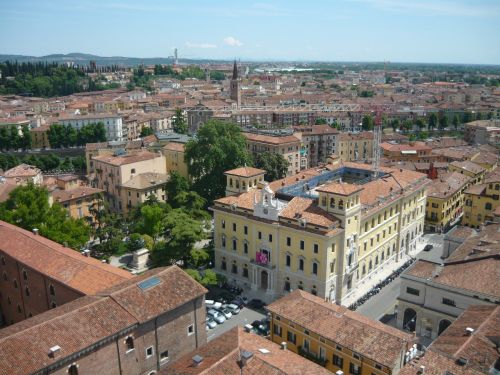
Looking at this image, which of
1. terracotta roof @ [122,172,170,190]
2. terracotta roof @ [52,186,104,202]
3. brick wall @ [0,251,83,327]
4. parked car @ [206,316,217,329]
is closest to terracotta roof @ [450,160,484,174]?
terracotta roof @ [122,172,170,190]

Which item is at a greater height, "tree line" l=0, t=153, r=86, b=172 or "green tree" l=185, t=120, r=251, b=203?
"green tree" l=185, t=120, r=251, b=203

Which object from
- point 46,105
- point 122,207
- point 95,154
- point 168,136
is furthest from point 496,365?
point 46,105

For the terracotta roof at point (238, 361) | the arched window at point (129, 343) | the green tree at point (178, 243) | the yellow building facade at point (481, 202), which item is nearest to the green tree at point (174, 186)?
the green tree at point (178, 243)

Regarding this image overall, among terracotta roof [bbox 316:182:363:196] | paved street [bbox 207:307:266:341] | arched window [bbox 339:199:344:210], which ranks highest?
terracotta roof [bbox 316:182:363:196]

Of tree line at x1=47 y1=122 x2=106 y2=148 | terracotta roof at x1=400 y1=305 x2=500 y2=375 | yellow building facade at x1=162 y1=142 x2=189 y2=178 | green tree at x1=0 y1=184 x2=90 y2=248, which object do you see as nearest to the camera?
terracotta roof at x1=400 y1=305 x2=500 y2=375

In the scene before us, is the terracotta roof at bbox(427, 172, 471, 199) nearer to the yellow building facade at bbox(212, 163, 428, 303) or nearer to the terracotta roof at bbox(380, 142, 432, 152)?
the yellow building facade at bbox(212, 163, 428, 303)

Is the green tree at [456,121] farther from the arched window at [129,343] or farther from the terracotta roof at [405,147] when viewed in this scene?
the arched window at [129,343]

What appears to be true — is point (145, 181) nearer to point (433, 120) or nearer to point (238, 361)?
point (238, 361)

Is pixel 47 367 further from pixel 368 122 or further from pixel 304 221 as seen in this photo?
pixel 368 122
